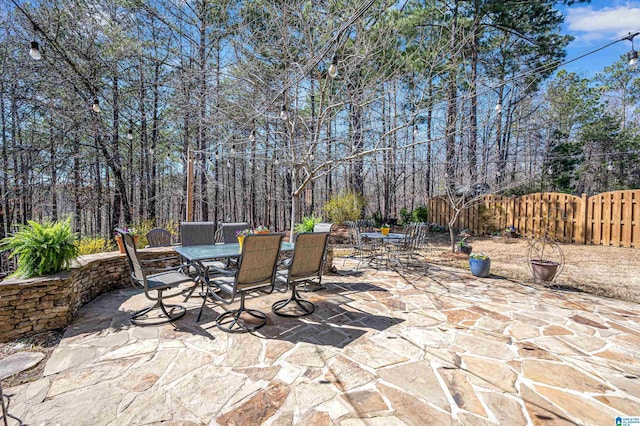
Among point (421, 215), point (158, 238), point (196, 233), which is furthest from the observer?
point (421, 215)

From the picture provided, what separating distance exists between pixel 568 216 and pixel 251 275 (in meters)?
10.4

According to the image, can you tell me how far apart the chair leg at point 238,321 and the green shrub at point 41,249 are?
1868 mm

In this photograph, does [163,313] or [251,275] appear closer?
[251,275]

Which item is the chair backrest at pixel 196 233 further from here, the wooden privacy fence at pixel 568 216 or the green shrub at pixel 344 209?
the wooden privacy fence at pixel 568 216

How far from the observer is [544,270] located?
436cm

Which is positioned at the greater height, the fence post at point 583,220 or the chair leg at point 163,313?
the fence post at point 583,220

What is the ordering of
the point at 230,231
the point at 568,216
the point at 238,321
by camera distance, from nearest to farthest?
the point at 238,321, the point at 230,231, the point at 568,216

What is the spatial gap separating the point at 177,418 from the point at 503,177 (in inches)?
485

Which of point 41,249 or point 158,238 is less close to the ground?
point 41,249

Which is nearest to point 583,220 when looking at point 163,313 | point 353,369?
point 353,369

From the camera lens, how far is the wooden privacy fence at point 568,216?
7.39 metres

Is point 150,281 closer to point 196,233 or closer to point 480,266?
point 196,233

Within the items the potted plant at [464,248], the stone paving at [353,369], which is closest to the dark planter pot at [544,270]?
the stone paving at [353,369]

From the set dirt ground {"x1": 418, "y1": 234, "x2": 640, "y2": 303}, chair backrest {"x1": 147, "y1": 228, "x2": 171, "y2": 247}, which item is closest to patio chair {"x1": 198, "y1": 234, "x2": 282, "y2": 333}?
chair backrest {"x1": 147, "y1": 228, "x2": 171, "y2": 247}
